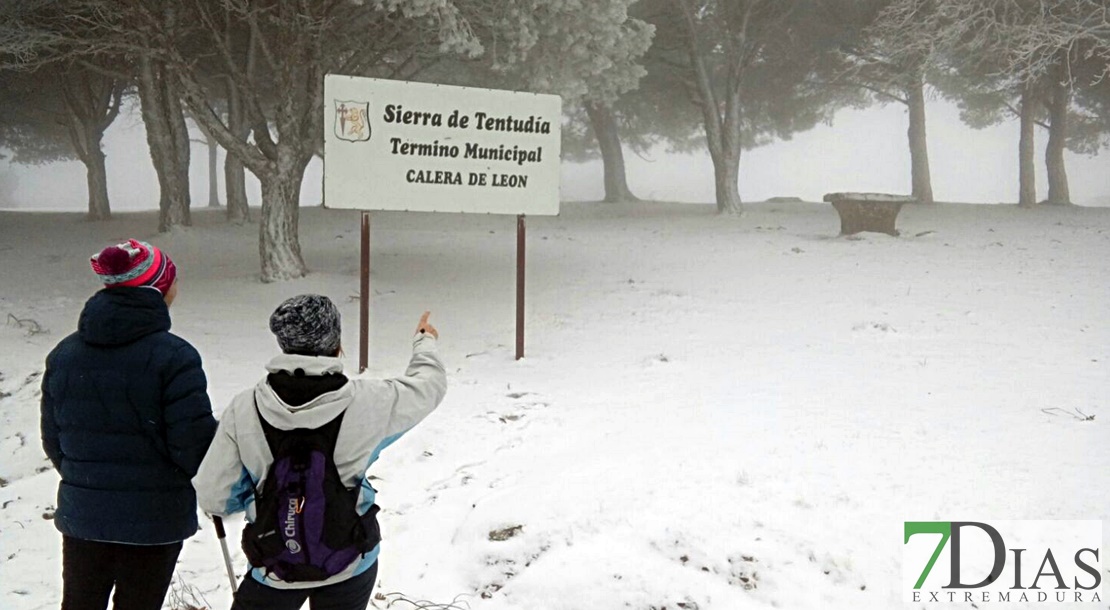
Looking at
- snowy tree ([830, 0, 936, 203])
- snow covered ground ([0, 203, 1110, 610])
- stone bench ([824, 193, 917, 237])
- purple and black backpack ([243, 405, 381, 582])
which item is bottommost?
snow covered ground ([0, 203, 1110, 610])

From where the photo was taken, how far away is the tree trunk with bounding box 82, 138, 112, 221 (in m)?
23.6

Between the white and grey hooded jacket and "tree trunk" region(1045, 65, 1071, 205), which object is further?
"tree trunk" region(1045, 65, 1071, 205)

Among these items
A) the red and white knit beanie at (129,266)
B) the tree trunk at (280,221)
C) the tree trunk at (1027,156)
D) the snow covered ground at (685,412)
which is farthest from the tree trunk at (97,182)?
the tree trunk at (1027,156)

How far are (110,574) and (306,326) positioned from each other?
127cm

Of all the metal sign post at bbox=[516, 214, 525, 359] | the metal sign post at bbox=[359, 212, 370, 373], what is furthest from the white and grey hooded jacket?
the metal sign post at bbox=[516, 214, 525, 359]

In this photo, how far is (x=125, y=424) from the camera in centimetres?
275

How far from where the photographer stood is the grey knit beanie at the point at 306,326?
8.04 feet

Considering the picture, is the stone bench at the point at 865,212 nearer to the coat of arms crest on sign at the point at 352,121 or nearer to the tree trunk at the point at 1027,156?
the coat of arms crest on sign at the point at 352,121

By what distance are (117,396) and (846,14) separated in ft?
71.3

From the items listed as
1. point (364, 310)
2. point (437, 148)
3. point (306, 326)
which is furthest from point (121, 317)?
point (437, 148)

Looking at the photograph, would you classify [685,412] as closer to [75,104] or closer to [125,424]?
[125,424]

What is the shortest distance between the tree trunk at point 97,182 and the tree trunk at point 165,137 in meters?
6.43

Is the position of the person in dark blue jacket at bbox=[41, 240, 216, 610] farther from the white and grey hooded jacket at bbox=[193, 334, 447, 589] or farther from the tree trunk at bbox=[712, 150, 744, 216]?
the tree trunk at bbox=[712, 150, 744, 216]

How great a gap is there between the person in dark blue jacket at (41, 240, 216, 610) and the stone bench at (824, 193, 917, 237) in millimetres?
14603
